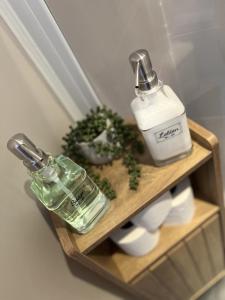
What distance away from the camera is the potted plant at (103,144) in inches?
21.4

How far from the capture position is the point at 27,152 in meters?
0.40

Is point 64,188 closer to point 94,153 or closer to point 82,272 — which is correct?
point 94,153

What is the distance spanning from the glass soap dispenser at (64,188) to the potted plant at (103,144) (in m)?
0.06

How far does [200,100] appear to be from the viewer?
20.8 inches

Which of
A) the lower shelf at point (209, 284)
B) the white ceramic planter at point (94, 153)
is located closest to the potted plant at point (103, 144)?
the white ceramic planter at point (94, 153)

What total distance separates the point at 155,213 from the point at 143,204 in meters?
0.11

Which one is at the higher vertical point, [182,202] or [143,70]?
[143,70]

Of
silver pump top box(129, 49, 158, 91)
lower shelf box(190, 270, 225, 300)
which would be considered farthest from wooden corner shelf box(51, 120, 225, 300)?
lower shelf box(190, 270, 225, 300)

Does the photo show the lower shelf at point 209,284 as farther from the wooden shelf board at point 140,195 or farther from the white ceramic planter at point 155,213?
the wooden shelf board at point 140,195

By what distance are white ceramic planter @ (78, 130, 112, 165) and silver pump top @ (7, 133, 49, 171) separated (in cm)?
13

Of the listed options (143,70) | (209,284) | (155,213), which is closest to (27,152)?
(143,70)

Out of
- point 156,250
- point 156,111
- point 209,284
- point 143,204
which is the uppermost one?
point 156,111

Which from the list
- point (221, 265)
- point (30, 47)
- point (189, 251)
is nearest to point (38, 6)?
point (30, 47)

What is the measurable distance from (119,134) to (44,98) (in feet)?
0.48
